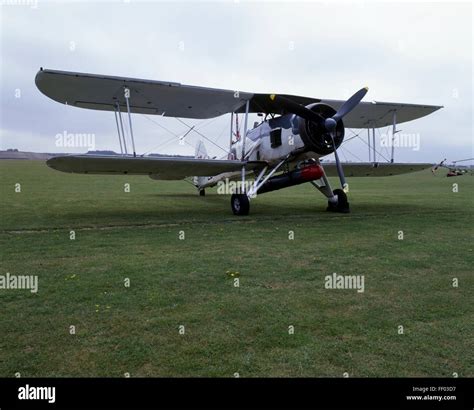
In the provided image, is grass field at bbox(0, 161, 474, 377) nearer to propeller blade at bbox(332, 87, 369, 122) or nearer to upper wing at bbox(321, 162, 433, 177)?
propeller blade at bbox(332, 87, 369, 122)

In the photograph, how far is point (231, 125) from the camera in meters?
14.2

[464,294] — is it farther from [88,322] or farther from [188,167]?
[188,167]

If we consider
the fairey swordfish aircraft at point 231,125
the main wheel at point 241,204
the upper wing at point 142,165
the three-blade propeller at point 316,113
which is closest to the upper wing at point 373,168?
the fairey swordfish aircraft at point 231,125

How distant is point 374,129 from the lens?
17.3 meters

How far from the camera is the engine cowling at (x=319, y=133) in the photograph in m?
11.9

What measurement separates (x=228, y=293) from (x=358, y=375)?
2.05m

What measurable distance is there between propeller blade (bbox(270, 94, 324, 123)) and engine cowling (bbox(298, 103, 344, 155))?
19cm

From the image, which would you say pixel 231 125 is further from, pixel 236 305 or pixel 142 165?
pixel 236 305

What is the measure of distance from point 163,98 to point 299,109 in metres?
4.32

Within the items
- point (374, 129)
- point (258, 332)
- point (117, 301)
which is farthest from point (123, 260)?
point (374, 129)

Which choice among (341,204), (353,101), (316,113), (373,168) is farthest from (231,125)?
(373,168)

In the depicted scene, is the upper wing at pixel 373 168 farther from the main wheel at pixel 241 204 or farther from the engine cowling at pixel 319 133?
the main wheel at pixel 241 204

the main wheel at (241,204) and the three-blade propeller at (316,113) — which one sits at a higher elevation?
the three-blade propeller at (316,113)

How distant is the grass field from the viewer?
125 inches
